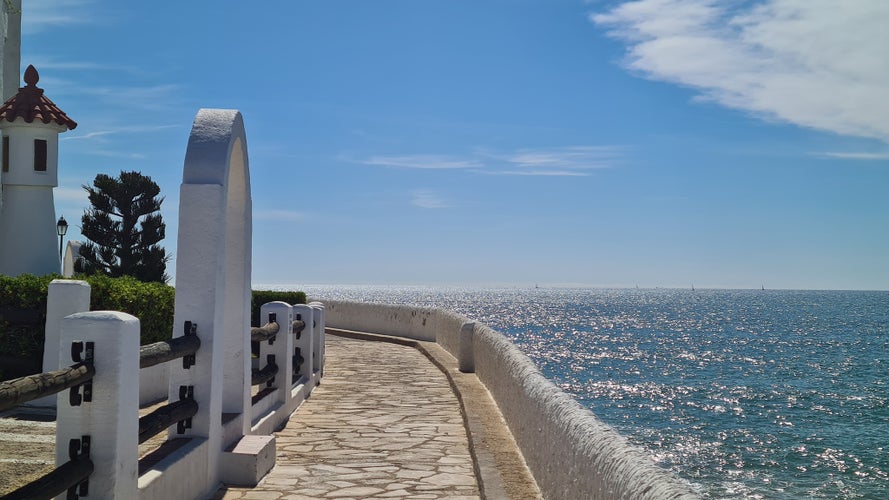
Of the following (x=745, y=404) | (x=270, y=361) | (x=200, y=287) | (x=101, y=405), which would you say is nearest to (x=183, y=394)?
(x=200, y=287)

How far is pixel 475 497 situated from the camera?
6.96 metres

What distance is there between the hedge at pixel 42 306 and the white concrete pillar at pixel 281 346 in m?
1.76

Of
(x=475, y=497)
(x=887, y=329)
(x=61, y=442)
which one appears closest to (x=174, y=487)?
(x=61, y=442)

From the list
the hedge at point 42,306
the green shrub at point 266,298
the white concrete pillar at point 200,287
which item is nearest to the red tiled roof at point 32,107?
the green shrub at point 266,298

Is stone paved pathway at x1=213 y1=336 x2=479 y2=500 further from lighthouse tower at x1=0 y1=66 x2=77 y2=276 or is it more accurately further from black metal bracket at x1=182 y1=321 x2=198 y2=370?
lighthouse tower at x1=0 y1=66 x2=77 y2=276

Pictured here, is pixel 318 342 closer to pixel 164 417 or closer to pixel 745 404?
pixel 164 417

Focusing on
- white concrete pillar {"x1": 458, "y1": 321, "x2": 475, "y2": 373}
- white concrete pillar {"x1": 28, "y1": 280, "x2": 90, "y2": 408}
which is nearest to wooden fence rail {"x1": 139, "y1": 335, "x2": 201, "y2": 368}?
white concrete pillar {"x1": 28, "y1": 280, "x2": 90, "y2": 408}

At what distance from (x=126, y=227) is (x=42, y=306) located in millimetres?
21982

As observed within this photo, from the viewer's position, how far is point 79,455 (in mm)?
4652

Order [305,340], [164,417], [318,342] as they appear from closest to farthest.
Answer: [164,417] < [305,340] < [318,342]

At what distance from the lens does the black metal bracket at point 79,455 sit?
4.64m

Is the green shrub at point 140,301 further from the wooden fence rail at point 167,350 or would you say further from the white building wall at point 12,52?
the white building wall at point 12,52

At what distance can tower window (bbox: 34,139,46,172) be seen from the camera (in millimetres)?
19750

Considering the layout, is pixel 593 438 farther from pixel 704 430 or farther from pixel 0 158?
pixel 704 430
